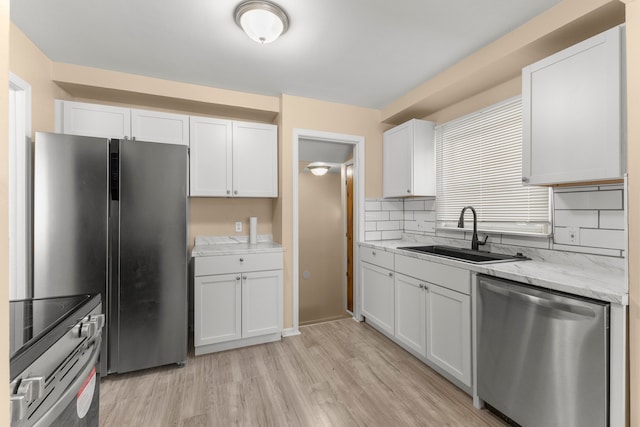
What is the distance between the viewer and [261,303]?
2.70 metres

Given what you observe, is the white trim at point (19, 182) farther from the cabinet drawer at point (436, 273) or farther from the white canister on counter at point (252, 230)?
Answer: the cabinet drawer at point (436, 273)

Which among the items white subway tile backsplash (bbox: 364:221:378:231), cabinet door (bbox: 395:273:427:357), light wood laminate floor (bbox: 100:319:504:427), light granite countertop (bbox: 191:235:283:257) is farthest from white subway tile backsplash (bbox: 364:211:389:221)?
light wood laminate floor (bbox: 100:319:504:427)

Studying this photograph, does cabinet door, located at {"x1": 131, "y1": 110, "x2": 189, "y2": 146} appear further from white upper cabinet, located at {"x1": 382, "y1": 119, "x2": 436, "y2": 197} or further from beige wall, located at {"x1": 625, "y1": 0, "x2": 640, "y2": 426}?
beige wall, located at {"x1": 625, "y1": 0, "x2": 640, "y2": 426}

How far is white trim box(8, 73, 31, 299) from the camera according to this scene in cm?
195

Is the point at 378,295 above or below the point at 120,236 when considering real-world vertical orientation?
below

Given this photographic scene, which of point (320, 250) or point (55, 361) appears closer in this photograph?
point (55, 361)

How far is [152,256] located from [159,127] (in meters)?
1.20

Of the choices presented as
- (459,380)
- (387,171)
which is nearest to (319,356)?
(459,380)

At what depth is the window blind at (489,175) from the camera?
2178 mm

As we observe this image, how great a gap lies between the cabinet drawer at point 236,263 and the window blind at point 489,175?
1.73 meters

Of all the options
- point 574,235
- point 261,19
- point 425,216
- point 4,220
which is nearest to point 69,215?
point 261,19

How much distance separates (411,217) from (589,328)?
7.03ft

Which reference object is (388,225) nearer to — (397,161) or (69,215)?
(397,161)

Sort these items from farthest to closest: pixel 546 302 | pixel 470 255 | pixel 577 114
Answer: pixel 470 255, pixel 577 114, pixel 546 302
